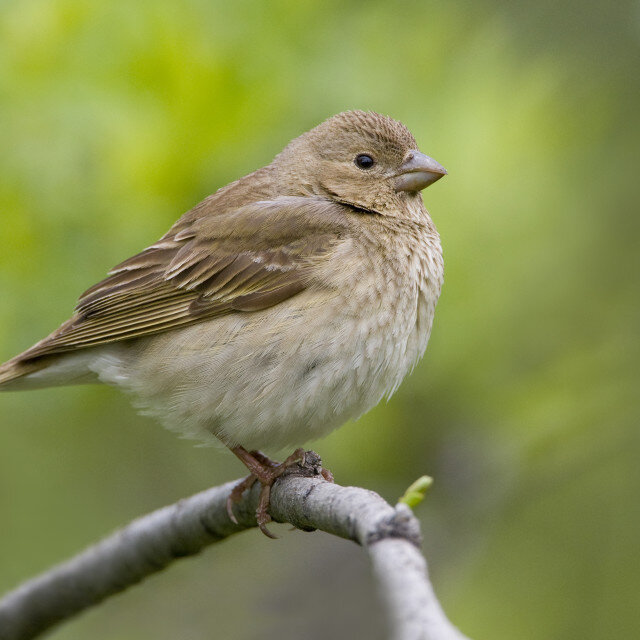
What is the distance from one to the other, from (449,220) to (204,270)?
123cm

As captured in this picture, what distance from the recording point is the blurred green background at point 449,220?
508 cm

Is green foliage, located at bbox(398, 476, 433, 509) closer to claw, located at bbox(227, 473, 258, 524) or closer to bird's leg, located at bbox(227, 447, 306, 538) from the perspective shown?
bird's leg, located at bbox(227, 447, 306, 538)

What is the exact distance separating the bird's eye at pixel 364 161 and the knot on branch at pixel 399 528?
10.1 ft

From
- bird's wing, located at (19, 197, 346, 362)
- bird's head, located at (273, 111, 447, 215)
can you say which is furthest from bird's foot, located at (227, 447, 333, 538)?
bird's head, located at (273, 111, 447, 215)

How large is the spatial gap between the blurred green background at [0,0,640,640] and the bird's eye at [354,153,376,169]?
1.13 feet

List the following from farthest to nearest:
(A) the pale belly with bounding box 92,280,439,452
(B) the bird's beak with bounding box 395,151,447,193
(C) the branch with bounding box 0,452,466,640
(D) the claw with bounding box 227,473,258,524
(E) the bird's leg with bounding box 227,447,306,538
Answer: (B) the bird's beak with bounding box 395,151,447,193, (A) the pale belly with bounding box 92,280,439,452, (D) the claw with bounding box 227,473,258,524, (E) the bird's leg with bounding box 227,447,306,538, (C) the branch with bounding box 0,452,466,640

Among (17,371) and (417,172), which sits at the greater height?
(417,172)

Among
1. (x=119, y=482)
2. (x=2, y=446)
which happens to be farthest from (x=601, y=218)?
(x=2, y=446)

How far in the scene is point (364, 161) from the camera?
5.71 meters

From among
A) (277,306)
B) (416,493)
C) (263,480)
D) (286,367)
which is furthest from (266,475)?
(416,493)

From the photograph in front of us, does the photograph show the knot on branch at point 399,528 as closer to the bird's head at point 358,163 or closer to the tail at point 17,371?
the bird's head at point 358,163

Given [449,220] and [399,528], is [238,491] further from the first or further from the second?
[399,528]

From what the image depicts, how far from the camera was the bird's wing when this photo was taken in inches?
208

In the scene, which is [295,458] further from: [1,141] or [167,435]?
[167,435]
